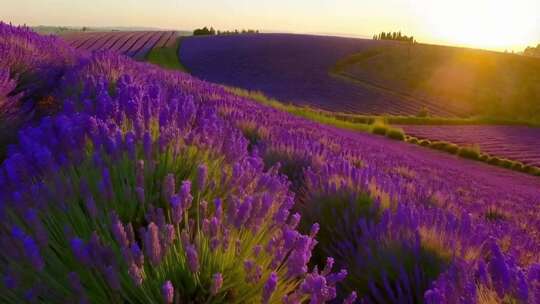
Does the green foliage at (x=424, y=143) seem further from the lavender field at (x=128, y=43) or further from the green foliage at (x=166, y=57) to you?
the lavender field at (x=128, y=43)

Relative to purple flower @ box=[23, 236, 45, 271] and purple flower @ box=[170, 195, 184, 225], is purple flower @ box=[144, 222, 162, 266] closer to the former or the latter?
purple flower @ box=[170, 195, 184, 225]

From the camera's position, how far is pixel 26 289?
1.24m

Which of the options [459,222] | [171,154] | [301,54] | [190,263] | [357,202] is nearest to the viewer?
[190,263]

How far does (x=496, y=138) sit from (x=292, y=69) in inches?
857

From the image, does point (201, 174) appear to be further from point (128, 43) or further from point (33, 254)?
point (128, 43)

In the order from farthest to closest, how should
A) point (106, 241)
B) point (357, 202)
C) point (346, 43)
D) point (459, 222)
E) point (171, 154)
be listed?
point (346, 43) → point (357, 202) → point (459, 222) → point (171, 154) → point (106, 241)

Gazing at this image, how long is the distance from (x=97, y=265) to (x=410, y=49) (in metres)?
54.4

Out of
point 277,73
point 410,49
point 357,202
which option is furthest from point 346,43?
point 357,202

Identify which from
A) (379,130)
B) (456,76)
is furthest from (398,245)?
(456,76)

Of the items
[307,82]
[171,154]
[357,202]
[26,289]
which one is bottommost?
[307,82]

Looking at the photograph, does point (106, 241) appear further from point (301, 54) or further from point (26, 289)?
point (301, 54)

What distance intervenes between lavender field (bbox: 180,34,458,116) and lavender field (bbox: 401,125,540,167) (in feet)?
18.8

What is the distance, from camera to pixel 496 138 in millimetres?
27281

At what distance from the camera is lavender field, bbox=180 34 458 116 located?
121 feet
